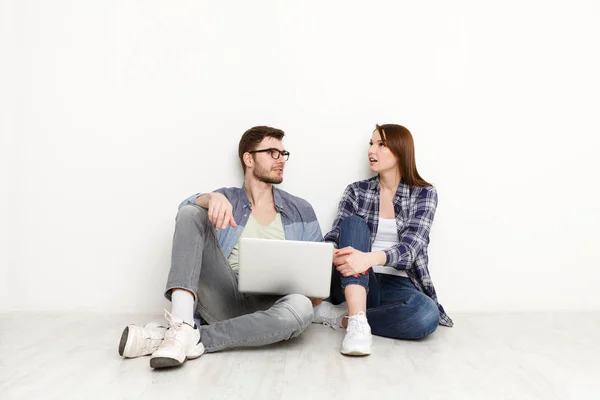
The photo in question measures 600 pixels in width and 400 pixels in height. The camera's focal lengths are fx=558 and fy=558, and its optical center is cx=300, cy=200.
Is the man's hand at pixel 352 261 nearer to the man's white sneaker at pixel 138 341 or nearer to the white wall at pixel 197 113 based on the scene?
the white wall at pixel 197 113

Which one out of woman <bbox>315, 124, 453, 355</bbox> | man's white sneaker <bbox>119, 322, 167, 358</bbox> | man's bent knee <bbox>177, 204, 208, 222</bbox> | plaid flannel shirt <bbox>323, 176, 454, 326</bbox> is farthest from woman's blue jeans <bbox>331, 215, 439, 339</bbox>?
man's white sneaker <bbox>119, 322, 167, 358</bbox>

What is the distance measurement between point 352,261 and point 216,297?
0.59 m

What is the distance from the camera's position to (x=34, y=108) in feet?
9.57

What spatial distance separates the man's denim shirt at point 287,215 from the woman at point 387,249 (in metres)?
0.12

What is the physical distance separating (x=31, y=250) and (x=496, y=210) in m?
2.49

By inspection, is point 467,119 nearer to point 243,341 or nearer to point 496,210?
point 496,210

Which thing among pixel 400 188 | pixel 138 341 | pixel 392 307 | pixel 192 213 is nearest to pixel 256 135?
pixel 192 213

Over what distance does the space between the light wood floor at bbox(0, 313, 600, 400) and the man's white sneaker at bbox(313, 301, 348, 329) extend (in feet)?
0.21

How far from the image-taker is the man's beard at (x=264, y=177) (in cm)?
267

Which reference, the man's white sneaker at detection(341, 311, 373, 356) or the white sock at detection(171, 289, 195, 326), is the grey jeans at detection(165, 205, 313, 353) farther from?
the man's white sneaker at detection(341, 311, 373, 356)

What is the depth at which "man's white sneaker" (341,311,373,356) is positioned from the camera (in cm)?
215

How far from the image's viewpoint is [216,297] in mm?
2346

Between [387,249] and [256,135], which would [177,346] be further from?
[256,135]

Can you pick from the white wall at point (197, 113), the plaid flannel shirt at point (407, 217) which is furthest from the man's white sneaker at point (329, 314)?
the white wall at point (197, 113)
